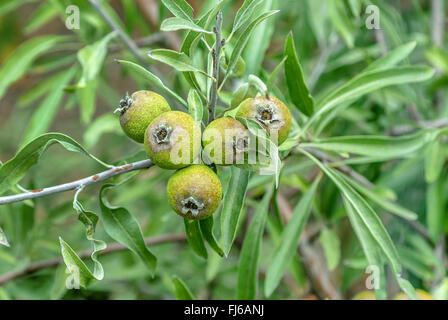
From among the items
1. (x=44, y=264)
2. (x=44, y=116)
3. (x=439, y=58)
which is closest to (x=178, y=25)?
(x=44, y=116)

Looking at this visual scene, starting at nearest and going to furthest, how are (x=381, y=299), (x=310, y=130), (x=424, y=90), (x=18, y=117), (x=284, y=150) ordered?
1. (x=284, y=150)
2. (x=381, y=299)
3. (x=310, y=130)
4. (x=424, y=90)
5. (x=18, y=117)

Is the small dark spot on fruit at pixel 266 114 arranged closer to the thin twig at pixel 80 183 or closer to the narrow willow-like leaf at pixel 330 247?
the thin twig at pixel 80 183

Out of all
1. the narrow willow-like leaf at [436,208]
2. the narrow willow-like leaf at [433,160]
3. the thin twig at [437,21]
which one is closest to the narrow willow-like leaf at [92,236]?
the narrow willow-like leaf at [433,160]

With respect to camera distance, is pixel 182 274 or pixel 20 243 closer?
pixel 20 243
